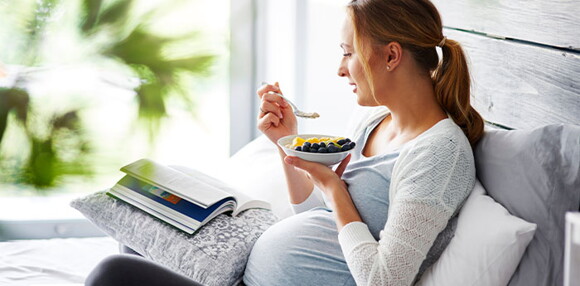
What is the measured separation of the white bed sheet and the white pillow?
117 centimetres

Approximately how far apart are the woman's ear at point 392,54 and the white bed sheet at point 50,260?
1104mm

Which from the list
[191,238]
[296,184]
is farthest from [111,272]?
[296,184]

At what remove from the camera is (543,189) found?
4.09 feet

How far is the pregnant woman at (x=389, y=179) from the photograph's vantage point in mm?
1326

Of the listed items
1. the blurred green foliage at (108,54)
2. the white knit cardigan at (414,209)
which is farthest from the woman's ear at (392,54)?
the blurred green foliage at (108,54)

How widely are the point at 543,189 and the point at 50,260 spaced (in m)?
1.56

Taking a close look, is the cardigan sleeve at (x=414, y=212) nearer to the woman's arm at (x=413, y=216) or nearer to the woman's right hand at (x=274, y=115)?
the woman's arm at (x=413, y=216)

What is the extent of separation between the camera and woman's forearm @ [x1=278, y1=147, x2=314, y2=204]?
1.81 meters

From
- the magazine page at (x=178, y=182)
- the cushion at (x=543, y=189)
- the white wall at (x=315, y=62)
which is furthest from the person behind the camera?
the white wall at (x=315, y=62)

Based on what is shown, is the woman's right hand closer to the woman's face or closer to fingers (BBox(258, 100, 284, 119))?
fingers (BBox(258, 100, 284, 119))

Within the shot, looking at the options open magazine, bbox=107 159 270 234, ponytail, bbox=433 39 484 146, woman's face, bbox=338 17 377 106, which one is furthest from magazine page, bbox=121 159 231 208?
ponytail, bbox=433 39 484 146

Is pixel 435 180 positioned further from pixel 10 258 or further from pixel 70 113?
pixel 70 113

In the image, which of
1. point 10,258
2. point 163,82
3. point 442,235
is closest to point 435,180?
point 442,235

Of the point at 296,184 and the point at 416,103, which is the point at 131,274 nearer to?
the point at 296,184
